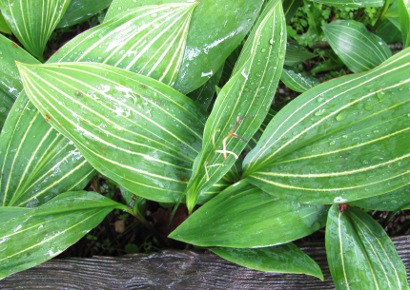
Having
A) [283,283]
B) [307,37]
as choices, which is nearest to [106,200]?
[283,283]

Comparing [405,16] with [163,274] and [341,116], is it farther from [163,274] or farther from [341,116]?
[163,274]

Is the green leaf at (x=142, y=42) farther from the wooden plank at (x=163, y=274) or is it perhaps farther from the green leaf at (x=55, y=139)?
the wooden plank at (x=163, y=274)

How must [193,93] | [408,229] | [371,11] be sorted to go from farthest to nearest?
[371,11] < [408,229] < [193,93]

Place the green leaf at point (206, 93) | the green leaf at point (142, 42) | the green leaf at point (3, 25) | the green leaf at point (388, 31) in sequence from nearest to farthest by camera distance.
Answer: the green leaf at point (142, 42)
the green leaf at point (206, 93)
the green leaf at point (3, 25)
the green leaf at point (388, 31)

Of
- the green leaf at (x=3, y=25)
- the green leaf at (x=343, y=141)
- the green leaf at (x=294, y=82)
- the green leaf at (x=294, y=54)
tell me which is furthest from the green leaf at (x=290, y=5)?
the green leaf at (x=3, y=25)

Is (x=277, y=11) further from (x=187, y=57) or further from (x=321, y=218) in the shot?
(x=321, y=218)

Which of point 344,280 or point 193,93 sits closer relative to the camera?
point 344,280

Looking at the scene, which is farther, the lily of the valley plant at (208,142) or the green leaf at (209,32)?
the green leaf at (209,32)

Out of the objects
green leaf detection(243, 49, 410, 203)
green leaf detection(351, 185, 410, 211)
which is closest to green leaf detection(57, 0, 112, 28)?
green leaf detection(243, 49, 410, 203)
